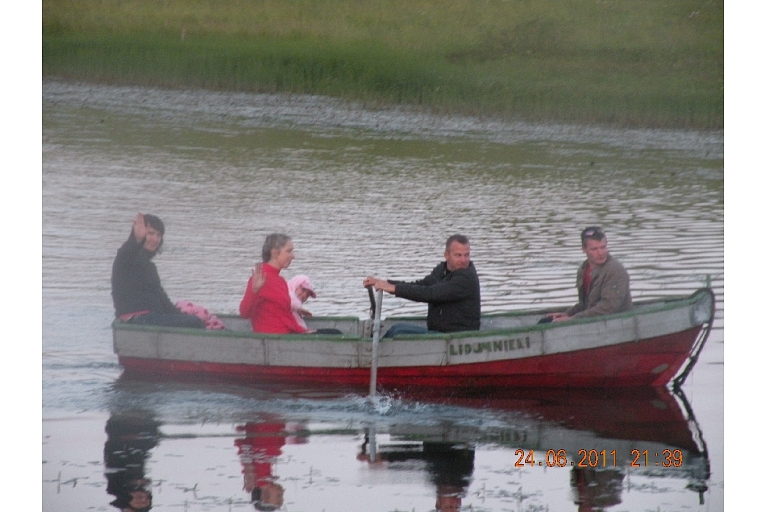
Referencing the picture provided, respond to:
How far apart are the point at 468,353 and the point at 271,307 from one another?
1.40m

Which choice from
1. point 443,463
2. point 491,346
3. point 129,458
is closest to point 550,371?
point 491,346

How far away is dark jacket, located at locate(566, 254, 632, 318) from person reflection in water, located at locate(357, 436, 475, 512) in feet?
4.69

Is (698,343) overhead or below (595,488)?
overhead

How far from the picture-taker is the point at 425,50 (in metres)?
9.72

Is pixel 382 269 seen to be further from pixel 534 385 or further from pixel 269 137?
pixel 534 385

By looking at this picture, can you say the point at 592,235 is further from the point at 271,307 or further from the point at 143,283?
the point at 143,283

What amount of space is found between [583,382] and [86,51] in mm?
5143

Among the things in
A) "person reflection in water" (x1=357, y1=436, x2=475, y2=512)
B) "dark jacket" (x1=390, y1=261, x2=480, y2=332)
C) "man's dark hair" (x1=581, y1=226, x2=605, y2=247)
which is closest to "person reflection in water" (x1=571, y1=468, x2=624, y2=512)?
"person reflection in water" (x1=357, y1=436, x2=475, y2=512)

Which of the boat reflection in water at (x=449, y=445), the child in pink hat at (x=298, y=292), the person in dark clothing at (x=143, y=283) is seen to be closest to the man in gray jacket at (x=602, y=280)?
the boat reflection in water at (x=449, y=445)

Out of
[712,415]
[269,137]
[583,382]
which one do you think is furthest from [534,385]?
[269,137]

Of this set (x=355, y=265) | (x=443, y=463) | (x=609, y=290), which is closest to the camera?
(x=443, y=463)

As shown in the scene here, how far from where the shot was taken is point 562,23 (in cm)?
912

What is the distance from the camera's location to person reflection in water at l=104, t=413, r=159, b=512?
223 inches
